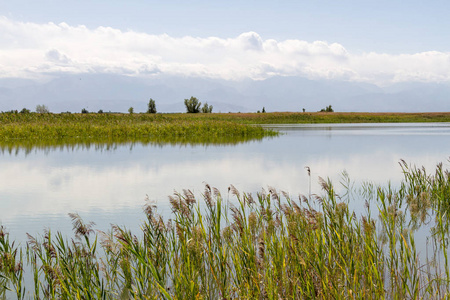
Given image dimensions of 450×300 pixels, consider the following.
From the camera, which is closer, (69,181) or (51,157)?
(69,181)

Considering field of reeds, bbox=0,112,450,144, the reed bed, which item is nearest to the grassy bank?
field of reeds, bbox=0,112,450,144

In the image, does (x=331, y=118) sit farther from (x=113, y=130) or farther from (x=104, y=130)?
(x=104, y=130)

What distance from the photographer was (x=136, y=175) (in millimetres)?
19188

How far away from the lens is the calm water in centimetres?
1205

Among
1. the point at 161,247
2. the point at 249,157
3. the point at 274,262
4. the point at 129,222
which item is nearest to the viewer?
the point at 274,262

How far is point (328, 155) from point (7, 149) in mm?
21316

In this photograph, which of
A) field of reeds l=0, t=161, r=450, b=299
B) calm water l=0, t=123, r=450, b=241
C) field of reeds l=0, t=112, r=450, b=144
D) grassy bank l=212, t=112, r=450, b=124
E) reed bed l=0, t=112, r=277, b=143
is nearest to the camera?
field of reeds l=0, t=161, r=450, b=299

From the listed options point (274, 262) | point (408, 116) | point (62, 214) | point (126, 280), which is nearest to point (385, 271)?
point (274, 262)

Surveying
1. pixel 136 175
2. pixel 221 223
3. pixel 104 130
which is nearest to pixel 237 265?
pixel 221 223

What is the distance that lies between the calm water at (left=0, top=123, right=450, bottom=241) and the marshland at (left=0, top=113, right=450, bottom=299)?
0.08 meters

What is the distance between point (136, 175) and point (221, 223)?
1047cm

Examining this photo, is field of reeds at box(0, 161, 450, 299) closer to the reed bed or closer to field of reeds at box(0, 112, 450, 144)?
field of reeds at box(0, 112, 450, 144)

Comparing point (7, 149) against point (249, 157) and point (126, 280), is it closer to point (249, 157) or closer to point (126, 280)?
point (249, 157)

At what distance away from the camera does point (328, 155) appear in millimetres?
27297
